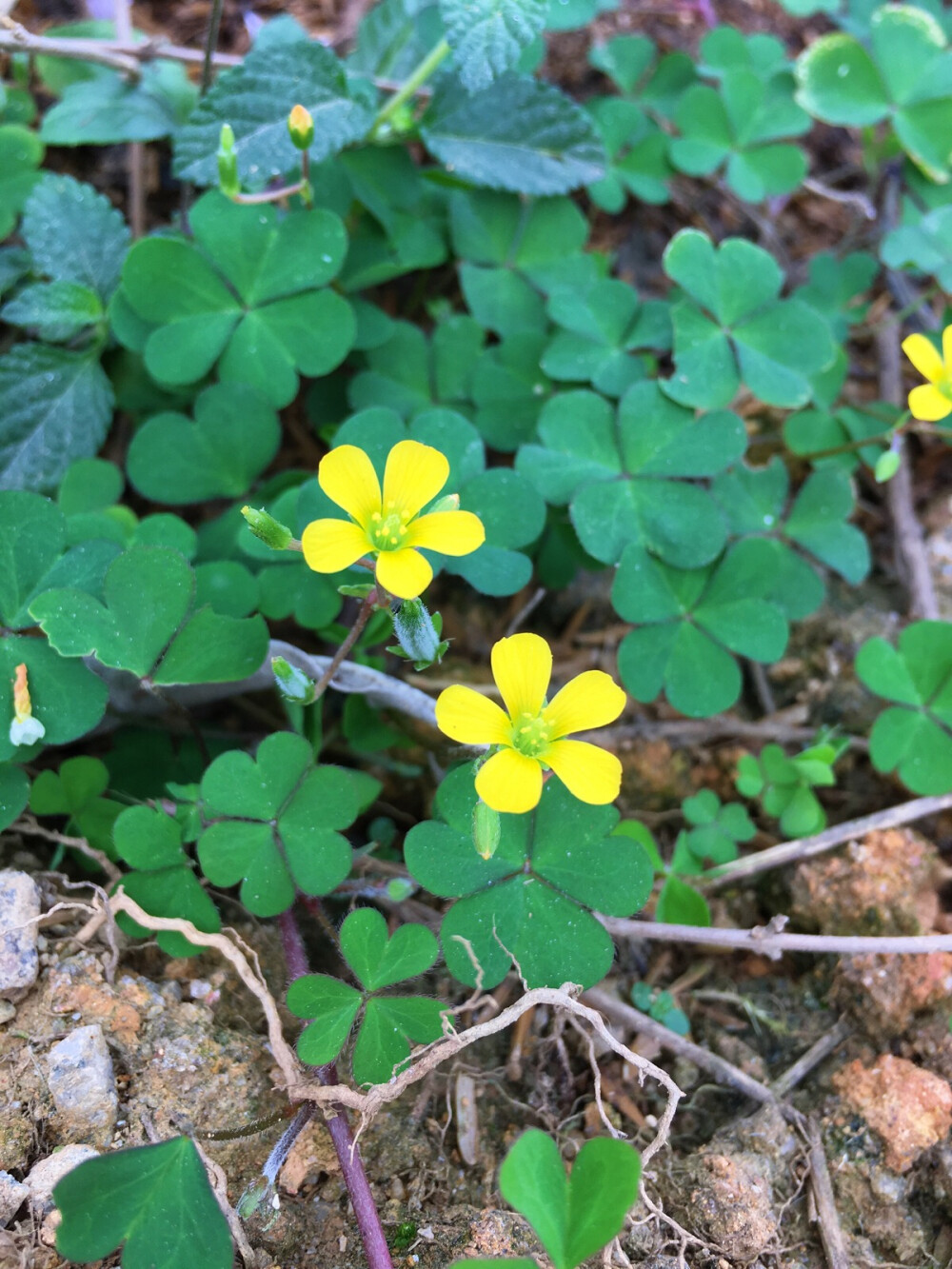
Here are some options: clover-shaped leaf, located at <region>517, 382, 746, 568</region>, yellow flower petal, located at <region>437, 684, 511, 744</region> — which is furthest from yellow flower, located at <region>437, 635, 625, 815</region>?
clover-shaped leaf, located at <region>517, 382, 746, 568</region>

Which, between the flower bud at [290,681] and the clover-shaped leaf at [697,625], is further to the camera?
the clover-shaped leaf at [697,625]

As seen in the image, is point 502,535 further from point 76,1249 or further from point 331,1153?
point 76,1249

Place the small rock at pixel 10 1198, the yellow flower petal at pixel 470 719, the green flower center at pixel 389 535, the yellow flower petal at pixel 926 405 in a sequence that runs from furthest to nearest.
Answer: the yellow flower petal at pixel 926 405, the green flower center at pixel 389 535, the yellow flower petal at pixel 470 719, the small rock at pixel 10 1198

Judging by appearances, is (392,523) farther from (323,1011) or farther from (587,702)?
(323,1011)

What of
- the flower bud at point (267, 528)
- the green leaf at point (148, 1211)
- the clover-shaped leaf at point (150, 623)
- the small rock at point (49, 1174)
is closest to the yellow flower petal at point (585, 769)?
the flower bud at point (267, 528)

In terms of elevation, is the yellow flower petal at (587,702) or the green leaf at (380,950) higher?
the yellow flower petal at (587,702)

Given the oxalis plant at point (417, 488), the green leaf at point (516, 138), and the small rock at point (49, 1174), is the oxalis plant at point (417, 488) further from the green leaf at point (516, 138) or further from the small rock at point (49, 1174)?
the small rock at point (49, 1174)

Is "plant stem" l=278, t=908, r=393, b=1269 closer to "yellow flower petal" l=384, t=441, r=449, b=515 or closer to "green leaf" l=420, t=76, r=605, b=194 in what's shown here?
"yellow flower petal" l=384, t=441, r=449, b=515
